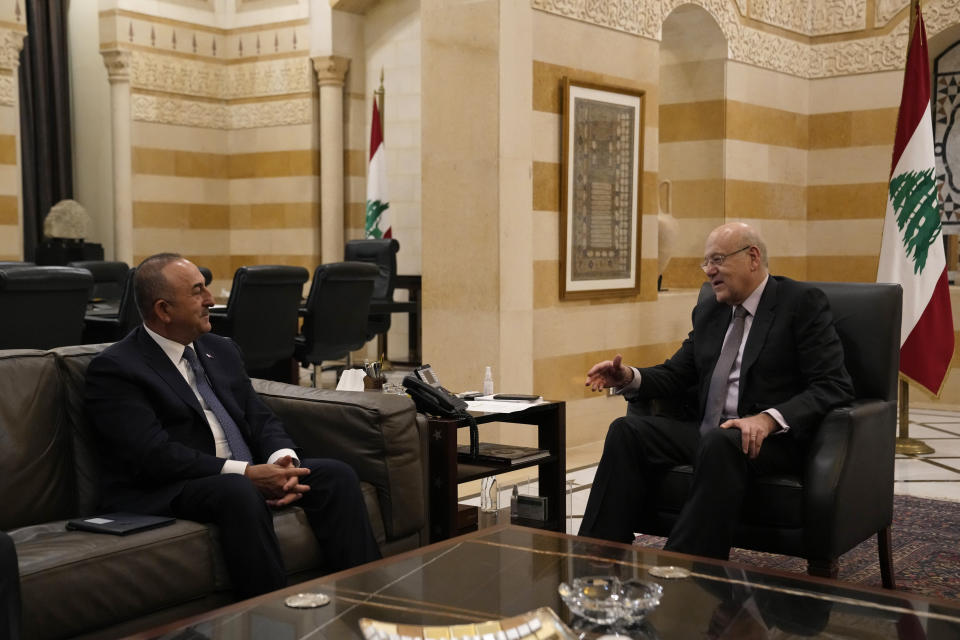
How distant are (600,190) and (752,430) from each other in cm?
352

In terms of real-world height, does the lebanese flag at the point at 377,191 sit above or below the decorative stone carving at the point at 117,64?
below

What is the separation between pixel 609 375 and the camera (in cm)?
413

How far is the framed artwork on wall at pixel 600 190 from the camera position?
6.69 m

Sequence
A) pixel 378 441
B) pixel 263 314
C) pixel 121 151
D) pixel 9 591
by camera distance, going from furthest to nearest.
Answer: pixel 121 151 < pixel 263 314 < pixel 378 441 < pixel 9 591

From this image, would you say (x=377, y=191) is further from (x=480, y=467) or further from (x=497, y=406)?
(x=480, y=467)

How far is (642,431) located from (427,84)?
329cm

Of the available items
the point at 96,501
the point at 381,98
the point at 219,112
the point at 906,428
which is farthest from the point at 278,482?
the point at 219,112

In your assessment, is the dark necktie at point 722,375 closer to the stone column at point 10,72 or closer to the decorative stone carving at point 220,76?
the stone column at point 10,72

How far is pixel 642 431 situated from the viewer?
395cm

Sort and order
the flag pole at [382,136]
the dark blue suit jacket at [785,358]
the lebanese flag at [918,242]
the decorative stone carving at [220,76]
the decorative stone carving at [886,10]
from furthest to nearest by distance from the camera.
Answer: the decorative stone carving at [220,76], the flag pole at [382,136], the decorative stone carving at [886,10], the lebanese flag at [918,242], the dark blue suit jacket at [785,358]

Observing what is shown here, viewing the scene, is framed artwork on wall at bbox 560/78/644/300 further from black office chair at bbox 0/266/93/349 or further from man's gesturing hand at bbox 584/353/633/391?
black office chair at bbox 0/266/93/349

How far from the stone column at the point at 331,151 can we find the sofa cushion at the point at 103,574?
839 centimetres

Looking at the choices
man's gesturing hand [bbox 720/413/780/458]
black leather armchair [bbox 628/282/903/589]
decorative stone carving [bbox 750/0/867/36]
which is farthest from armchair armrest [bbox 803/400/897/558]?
decorative stone carving [bbox 750/0/867/36]

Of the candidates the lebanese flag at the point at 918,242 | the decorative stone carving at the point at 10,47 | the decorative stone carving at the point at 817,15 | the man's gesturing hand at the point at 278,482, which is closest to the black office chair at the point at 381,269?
the decorative stone carving at the point at 10,47
